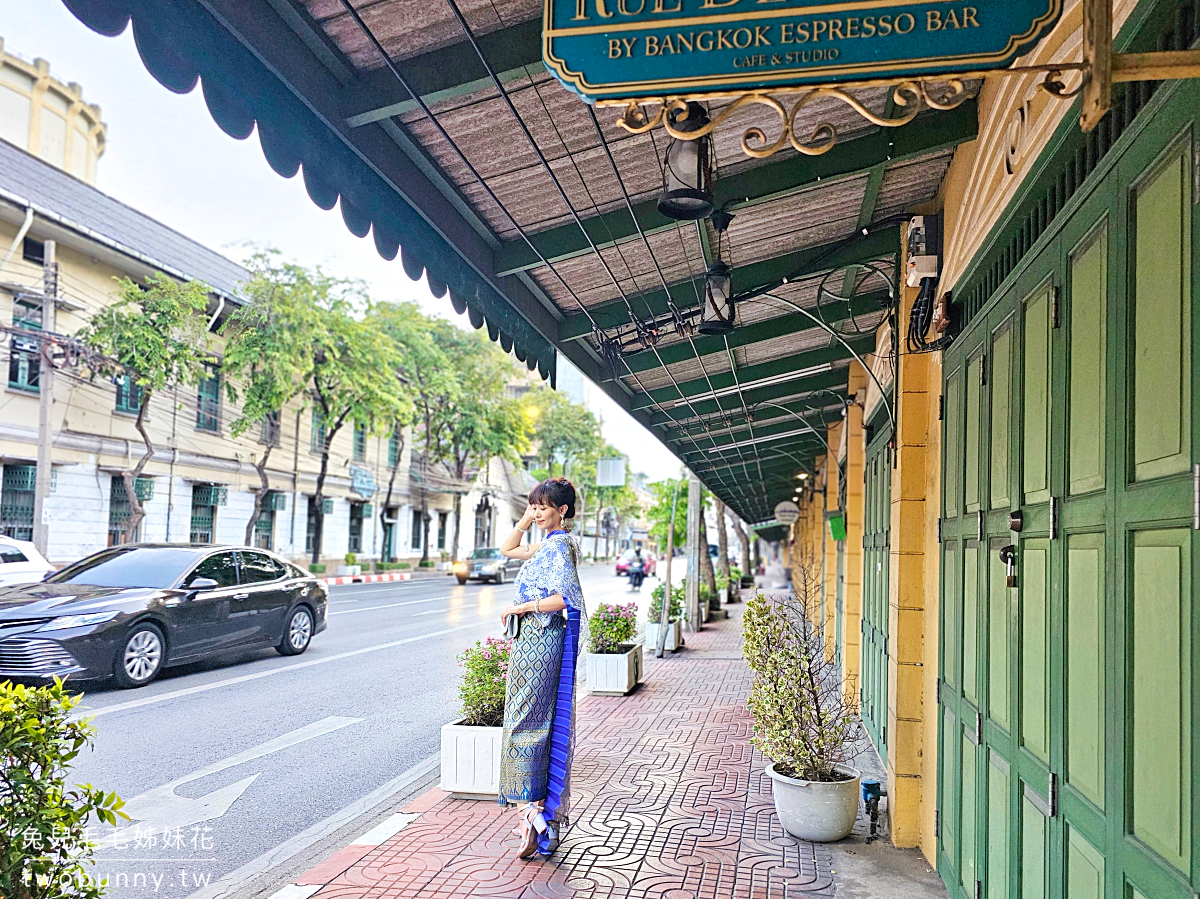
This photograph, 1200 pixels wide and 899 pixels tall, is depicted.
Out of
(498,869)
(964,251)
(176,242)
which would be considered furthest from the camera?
(176,242)

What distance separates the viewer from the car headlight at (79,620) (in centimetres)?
916

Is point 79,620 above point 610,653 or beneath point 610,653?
above

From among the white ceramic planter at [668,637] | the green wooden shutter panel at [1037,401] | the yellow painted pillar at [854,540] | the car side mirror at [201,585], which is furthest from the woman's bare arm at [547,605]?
the white ceramic planter at [668,637]

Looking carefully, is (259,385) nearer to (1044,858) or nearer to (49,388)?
(49,388)

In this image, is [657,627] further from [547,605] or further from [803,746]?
[547,605]

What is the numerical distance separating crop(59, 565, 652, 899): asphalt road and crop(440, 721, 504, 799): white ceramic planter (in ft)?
2.10

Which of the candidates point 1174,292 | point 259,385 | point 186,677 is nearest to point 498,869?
point 1174,292

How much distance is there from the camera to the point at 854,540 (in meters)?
11.1

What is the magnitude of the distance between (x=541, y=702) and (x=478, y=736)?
49.1 inches

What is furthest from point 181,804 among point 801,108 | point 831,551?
point 831,551

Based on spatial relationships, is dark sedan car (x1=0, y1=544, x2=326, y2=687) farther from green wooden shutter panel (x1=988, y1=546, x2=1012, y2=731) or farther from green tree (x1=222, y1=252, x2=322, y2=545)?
green tree (x1=222, y1=252, x2=322, y2=545)

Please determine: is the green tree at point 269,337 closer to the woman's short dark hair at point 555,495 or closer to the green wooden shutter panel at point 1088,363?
the woman's short dark hair at point 555,495

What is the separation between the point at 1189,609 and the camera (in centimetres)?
191

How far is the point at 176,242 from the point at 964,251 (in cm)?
2887
